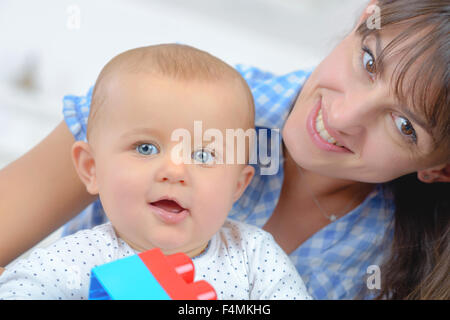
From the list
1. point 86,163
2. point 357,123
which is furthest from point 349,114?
point 86,163

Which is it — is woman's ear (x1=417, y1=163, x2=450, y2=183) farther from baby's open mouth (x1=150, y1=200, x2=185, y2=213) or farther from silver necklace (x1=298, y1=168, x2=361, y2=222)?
baby's open mouth (x1=150, y1=200, x2=185, y2=213)

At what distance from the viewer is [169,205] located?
65 cm

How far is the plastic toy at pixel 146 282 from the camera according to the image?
50cm

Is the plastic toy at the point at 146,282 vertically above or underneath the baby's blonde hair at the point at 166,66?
underneath

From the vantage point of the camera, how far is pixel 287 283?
0.74 meters

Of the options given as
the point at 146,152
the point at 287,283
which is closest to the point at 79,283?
the point at 146,152

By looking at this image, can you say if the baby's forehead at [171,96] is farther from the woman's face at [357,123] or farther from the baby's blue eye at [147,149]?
the woman's face at [357,123]

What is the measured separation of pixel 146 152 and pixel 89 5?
0.42m

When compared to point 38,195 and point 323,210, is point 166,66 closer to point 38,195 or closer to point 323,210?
point 38,195

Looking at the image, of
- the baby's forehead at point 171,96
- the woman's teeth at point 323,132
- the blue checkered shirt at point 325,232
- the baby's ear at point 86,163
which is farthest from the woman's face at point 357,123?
the baby's ear at point 86,163

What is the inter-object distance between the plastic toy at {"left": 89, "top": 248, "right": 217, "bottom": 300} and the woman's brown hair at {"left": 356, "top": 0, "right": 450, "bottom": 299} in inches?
16.5

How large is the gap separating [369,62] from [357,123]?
0.31 ft
